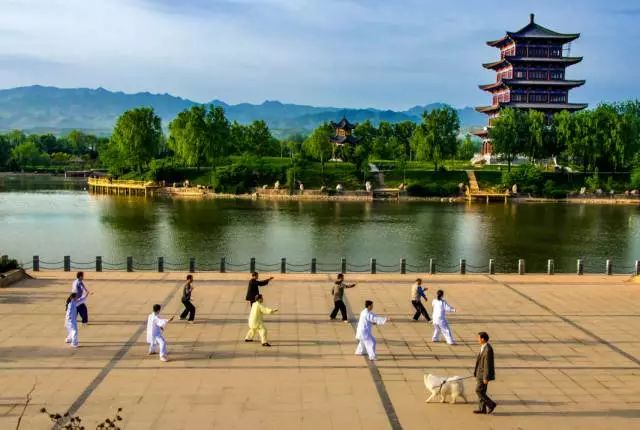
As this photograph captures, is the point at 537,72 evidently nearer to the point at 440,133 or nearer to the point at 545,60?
the point at 545,60

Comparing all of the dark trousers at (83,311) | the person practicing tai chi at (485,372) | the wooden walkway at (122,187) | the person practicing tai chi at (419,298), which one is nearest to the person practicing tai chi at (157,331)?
the dark trousers at (83,311)

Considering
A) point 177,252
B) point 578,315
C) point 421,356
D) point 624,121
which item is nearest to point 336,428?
point 421,356

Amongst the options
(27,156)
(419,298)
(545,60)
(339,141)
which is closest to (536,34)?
(545,60)

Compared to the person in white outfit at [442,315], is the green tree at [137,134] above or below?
above

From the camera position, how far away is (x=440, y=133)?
8975 centimetres

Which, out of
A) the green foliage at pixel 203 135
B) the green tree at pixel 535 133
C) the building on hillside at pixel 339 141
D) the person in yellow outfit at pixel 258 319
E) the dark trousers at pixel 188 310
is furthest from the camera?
the building on hillside at pixel 339 141

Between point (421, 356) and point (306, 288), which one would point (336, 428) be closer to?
point (421, 356)

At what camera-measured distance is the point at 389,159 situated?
355ft

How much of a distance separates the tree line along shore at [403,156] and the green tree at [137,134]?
150mm

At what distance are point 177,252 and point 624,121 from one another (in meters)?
67.6

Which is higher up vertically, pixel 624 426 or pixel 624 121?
pixel 624 121

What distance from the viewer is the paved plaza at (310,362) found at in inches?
476

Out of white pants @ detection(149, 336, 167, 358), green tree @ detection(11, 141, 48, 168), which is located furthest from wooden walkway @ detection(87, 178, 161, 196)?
white pants @ detection(149, 336, 167, 358)

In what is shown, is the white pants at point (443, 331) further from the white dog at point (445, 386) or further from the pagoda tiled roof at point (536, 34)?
the pagoda tiled roof at point (536, 34)
